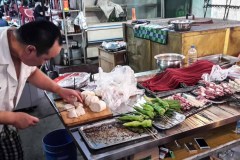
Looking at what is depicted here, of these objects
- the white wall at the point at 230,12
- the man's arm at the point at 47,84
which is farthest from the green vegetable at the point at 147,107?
the white wall at the point at 230,12

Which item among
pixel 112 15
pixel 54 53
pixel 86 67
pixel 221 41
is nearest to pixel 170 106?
pixel 54 53

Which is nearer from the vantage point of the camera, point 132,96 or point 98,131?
point 98,131

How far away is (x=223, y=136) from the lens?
175 centimetres

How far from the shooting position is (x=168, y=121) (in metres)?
1.45

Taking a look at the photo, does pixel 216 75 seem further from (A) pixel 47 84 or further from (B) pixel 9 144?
(B) pixel 9 144

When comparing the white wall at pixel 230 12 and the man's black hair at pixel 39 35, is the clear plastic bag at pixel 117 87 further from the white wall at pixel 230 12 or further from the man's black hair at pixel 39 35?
the white wall at pixel 230 12

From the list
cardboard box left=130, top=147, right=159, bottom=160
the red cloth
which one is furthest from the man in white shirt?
the red cloth

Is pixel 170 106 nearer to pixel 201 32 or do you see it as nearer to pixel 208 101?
pixel 208 101

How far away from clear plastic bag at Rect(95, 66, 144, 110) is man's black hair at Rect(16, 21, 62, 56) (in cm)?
57

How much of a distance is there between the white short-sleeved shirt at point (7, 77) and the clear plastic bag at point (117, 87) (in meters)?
0.54

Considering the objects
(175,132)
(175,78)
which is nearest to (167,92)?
(175,78)

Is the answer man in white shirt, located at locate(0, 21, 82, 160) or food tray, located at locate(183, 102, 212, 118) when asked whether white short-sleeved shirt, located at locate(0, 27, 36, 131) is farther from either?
food tray, located at locate(183, 102, 212, 118)

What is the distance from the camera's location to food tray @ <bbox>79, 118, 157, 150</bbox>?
4.15ft

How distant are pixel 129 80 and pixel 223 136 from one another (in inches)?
32.3
